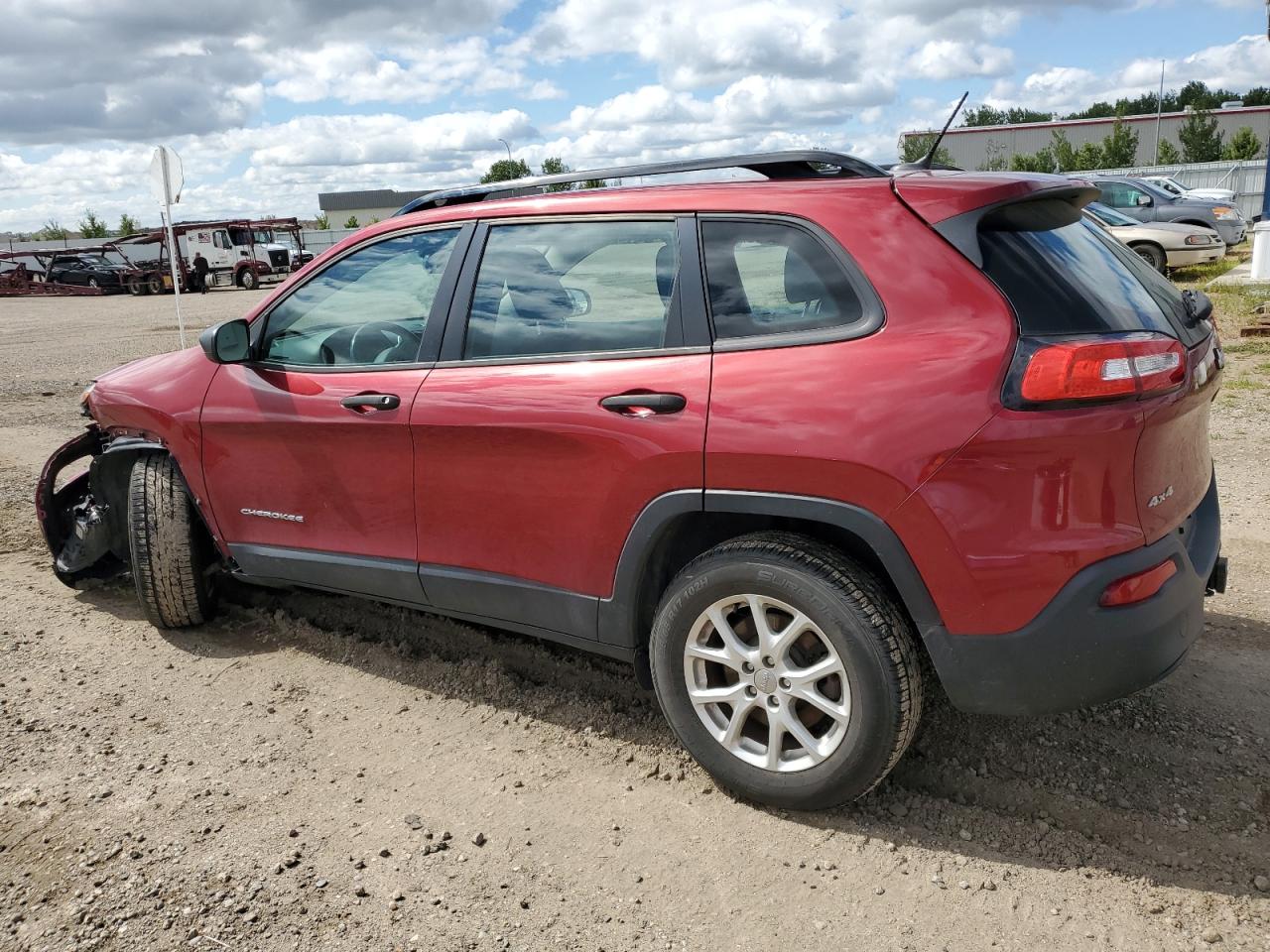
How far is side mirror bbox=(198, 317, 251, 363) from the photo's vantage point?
374 centimetres

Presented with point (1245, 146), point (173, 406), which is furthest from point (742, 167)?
point (1245, 146)

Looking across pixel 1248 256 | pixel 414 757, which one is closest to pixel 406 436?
pixel 414 757

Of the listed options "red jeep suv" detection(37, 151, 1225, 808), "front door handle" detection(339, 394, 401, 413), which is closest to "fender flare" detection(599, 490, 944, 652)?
"red jeep suv" detection(37, 151, 1225, 808)

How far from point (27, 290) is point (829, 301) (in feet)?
126

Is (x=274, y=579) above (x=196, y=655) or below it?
above

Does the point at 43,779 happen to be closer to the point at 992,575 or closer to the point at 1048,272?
the point at 992,575

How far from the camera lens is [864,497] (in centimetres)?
254

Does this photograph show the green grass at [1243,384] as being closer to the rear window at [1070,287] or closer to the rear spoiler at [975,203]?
the rear window at [1070,287]

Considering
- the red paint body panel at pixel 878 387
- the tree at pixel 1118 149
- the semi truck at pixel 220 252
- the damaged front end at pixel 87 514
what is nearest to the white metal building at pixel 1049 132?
the tree at pixel 1118 149

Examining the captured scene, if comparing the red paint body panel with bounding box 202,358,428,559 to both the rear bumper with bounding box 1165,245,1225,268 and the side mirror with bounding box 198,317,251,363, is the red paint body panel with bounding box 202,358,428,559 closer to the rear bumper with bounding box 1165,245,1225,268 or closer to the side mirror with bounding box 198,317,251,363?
the side mirror with bounding box 198,317,251,363

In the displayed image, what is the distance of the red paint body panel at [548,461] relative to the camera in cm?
283

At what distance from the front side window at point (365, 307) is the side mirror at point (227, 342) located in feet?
0.28

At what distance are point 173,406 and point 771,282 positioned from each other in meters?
2.60

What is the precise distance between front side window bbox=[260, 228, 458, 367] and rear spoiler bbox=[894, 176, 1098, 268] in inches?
63.5
